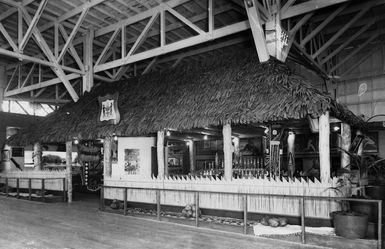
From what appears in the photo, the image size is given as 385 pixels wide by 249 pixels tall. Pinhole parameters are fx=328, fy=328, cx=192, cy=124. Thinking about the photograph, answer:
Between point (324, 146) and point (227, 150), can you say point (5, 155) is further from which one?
point (324, 146)

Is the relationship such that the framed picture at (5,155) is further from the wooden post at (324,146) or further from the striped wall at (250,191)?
the wooden post at (324,146)

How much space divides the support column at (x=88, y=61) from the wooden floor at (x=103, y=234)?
6.14 meters

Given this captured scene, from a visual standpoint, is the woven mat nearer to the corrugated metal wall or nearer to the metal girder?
the metal girder

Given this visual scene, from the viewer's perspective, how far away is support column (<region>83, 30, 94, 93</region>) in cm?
1321

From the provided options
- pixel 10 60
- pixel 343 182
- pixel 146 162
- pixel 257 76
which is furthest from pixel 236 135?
pixel 10 60

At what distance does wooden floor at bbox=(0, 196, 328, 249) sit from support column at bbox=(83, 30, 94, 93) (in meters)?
6.14

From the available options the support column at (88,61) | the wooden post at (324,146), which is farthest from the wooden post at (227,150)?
the support column at (88,61)

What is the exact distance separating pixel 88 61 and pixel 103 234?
8681 mm

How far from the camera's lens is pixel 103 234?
6703mm

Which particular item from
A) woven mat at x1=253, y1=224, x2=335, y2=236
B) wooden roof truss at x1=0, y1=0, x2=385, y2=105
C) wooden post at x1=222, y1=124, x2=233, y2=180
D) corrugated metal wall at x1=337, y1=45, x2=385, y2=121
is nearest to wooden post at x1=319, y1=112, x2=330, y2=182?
woven mat at x1=253, y1=224, x2=335, y2=236

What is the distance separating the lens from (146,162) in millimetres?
10312

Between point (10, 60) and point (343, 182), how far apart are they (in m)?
18.0

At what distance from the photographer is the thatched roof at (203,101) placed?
23.0 ft

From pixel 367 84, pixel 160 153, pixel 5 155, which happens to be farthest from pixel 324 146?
pixel 5 155
